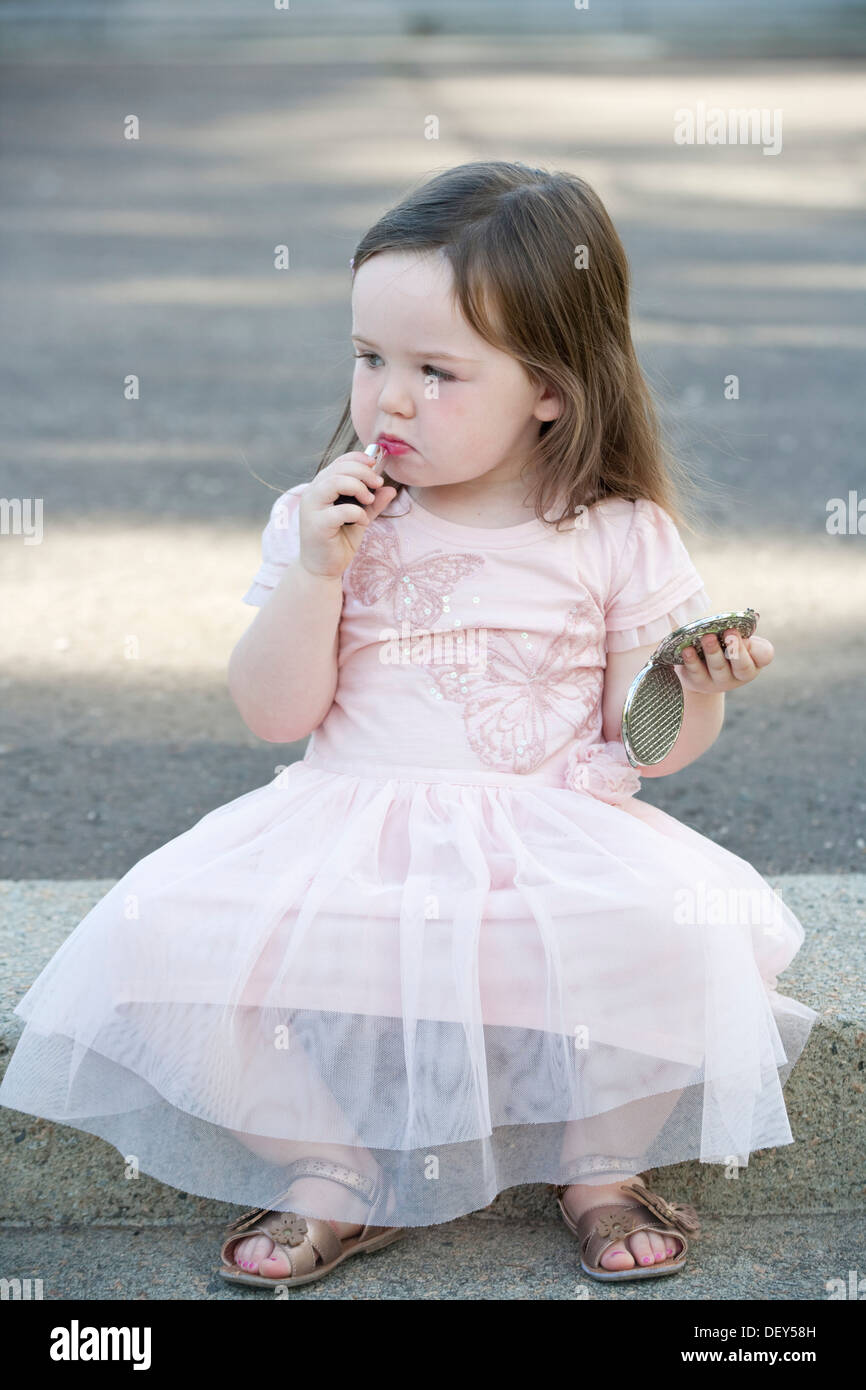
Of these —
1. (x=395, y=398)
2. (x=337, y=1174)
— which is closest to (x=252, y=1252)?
(x=337, y=1174)

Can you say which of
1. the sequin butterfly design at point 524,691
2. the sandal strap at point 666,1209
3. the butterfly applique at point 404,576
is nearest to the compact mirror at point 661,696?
the sequin butterfly design at point 524,691

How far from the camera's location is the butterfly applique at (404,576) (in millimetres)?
2141

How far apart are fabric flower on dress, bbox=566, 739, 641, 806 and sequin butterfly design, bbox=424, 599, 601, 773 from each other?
36mm

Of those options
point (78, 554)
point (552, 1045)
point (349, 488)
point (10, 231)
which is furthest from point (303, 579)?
point (10, 231)

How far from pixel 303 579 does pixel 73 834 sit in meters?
1.23

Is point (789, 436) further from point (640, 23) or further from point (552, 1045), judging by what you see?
point (640, 23)

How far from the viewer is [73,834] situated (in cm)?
310

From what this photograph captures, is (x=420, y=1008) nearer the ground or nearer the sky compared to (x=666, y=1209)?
nearer the sky

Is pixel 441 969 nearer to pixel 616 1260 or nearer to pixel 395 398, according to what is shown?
pixel 616 1260

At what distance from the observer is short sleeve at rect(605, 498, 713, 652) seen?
2.18 metres

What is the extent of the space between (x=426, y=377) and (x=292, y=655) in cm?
39

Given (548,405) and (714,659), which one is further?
(548,405)

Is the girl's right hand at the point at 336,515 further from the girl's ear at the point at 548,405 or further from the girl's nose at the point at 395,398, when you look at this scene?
the girl's ear at the point at 548,405

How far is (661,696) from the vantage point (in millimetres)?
2043
